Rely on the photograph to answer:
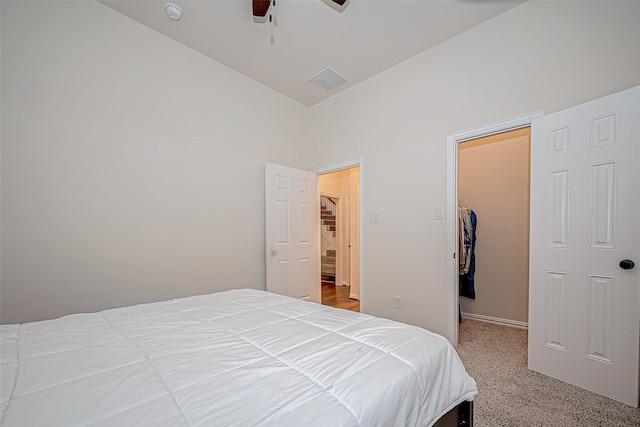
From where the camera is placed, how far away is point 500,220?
135 inches

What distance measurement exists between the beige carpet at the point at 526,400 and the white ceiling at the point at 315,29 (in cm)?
293

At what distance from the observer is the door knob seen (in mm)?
1642

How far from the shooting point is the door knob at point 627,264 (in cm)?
164

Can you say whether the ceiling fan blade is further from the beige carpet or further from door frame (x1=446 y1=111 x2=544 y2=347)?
the beige carpet

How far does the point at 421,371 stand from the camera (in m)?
0.89

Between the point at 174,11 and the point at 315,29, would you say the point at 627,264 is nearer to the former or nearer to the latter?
the point at 315,29

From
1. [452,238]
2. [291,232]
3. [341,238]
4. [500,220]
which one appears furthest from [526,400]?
[341,238]

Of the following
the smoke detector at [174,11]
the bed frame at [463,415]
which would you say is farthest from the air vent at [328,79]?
the bed frame at [463,415]

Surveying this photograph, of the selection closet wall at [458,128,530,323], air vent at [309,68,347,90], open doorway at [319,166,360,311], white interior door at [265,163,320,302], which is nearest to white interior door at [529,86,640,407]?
closet wall at [458,128,530,323]

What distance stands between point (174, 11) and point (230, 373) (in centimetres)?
281

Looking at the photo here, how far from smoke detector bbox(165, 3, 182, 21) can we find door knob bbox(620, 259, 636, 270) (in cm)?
373

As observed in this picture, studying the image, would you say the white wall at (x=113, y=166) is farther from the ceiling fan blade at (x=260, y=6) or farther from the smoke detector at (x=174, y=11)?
the ceiling fan blade at (x=260, y=6)

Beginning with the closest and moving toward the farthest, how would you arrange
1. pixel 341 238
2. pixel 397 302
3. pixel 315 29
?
pixel 315 29 → pixel 397 302 → pixel 341 238

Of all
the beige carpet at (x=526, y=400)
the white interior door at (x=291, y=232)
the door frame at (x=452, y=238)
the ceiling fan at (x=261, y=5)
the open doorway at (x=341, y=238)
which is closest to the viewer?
the beige carpet at (x=526, y=400)
